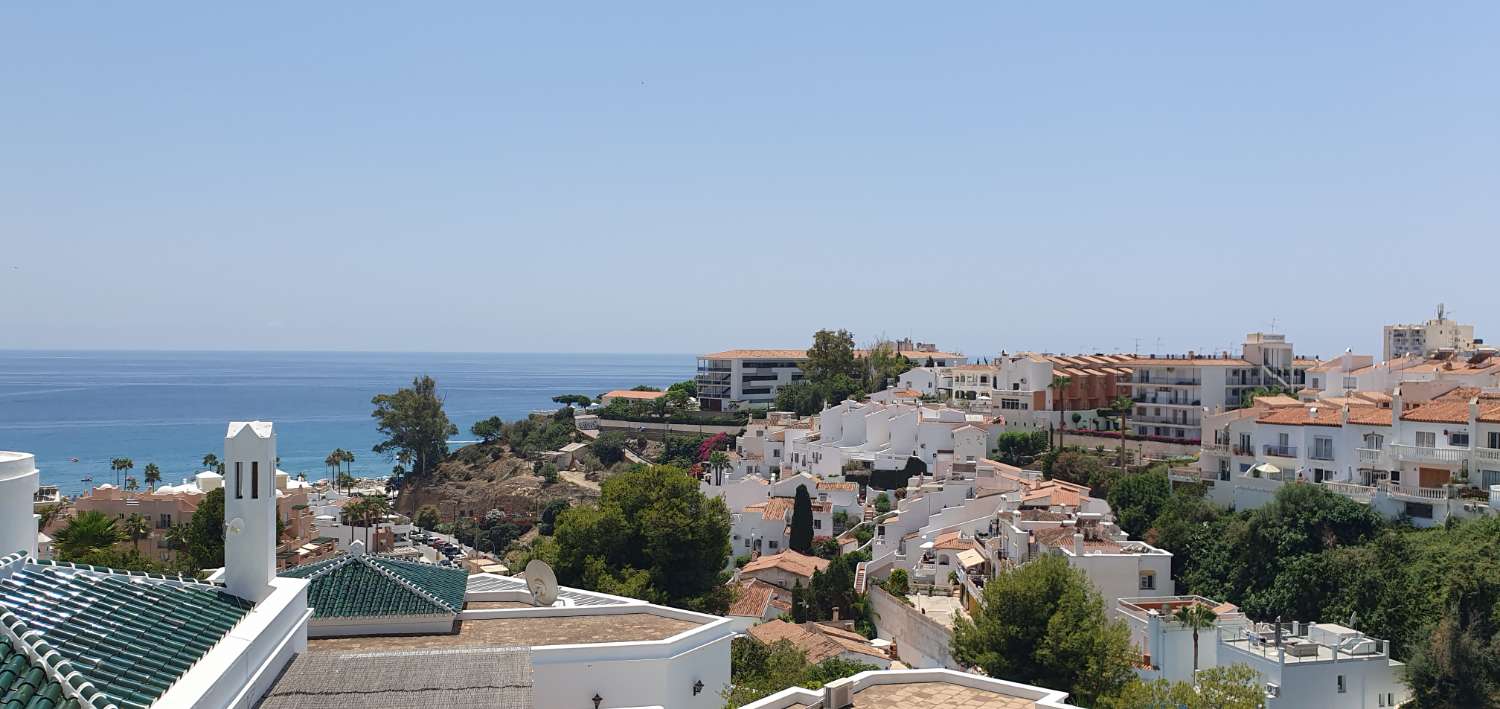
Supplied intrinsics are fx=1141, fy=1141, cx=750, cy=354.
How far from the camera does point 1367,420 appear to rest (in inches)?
1518

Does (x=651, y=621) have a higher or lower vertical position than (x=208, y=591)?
lower

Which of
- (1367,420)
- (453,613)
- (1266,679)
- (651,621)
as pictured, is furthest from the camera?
(1367,420)

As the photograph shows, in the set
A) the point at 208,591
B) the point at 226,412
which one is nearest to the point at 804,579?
the point at 208,591

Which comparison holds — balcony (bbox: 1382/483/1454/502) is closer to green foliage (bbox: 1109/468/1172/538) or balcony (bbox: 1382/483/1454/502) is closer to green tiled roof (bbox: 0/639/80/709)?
green foliage (bbox: 1109/468/1172/538)

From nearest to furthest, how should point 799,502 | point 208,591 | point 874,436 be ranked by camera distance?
point 208,591 < point 799,502 < point 874,436

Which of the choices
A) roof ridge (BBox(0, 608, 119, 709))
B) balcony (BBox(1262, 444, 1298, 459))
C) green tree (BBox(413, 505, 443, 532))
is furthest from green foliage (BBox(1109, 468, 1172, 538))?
green tree (BBox(413, 505, 443, 532))

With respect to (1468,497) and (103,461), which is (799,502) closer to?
(1468,497)

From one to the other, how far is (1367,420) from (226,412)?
151064 millimetres

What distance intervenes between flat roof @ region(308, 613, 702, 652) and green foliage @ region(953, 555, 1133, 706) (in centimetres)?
868

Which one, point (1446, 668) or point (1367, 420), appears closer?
point (1446, 668)

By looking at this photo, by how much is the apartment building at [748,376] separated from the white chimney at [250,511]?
2924 inches

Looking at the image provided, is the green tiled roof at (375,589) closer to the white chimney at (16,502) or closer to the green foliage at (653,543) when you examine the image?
the white chimney at (16,502)

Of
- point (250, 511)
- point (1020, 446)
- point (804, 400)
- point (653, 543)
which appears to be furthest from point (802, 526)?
point (250, 511)

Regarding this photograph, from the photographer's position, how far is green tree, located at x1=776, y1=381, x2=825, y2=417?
2928 inches
